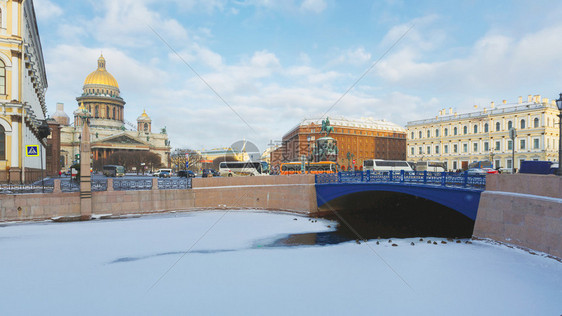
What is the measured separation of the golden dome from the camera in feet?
388

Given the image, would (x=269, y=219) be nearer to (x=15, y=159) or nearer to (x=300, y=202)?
(x=300, y=202)

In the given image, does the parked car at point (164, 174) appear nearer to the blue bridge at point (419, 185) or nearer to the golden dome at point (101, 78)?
the blue bridge at point (419, 185)

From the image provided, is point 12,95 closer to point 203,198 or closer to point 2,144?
point 2,144

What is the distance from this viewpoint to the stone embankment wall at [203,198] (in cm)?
2097

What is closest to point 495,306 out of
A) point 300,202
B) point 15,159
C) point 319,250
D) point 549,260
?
point 549,260

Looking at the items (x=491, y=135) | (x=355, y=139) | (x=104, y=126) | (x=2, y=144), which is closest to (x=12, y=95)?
(x=2, y=144)

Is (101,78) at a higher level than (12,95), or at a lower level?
higher

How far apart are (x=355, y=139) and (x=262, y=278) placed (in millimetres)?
90104

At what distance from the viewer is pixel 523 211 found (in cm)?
1169

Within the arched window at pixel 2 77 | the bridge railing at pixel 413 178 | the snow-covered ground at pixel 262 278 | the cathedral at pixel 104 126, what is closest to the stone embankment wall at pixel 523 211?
the snow-covered ground at pixel 262 278

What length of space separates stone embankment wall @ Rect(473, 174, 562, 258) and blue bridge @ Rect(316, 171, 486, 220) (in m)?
0.75

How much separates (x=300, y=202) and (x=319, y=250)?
1083cm

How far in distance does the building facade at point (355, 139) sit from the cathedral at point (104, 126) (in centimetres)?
4459

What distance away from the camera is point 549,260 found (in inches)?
408
